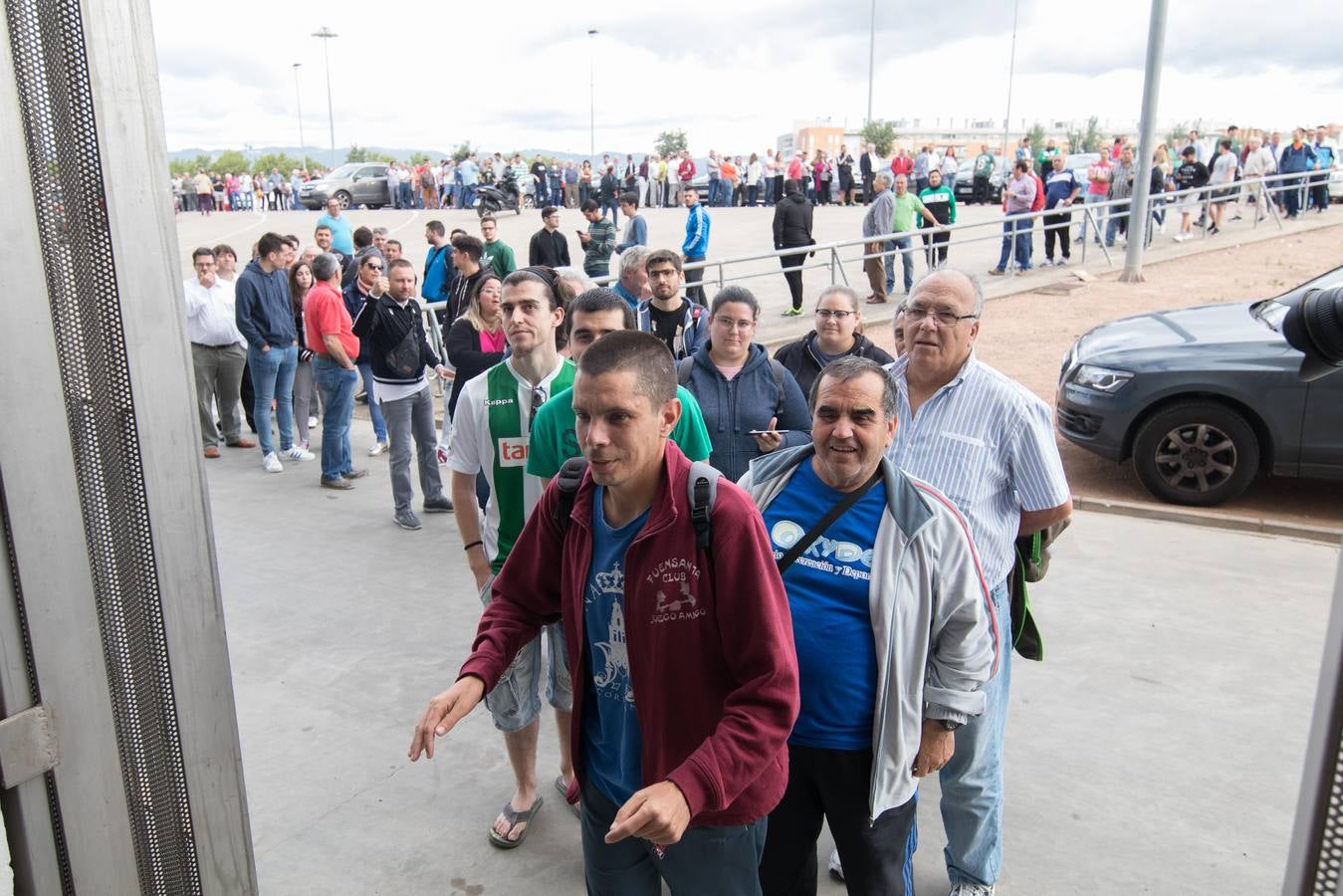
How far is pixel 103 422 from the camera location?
6.16 ft

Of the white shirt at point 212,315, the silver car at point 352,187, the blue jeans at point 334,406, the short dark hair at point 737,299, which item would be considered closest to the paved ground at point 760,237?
the silver car at point 352,187

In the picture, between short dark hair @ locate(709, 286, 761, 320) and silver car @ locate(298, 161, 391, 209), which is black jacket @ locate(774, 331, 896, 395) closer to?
short dark hair @ locate(709, 286, 761, 320)

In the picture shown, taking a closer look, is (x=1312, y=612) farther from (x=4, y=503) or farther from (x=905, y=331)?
(x=4, y=503)

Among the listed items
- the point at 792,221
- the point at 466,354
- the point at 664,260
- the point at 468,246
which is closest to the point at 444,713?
the point at 466,354

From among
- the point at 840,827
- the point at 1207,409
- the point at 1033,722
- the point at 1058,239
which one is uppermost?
the point at 1058,239

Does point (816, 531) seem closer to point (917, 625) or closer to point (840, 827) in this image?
point (917, 625)

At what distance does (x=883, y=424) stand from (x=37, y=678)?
6.22 ft

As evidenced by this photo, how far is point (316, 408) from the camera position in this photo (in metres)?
11.5

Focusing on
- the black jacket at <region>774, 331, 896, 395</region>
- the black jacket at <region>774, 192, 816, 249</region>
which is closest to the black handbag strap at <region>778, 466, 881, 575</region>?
the black jacket at <region>774, 331, 896, 395</region>

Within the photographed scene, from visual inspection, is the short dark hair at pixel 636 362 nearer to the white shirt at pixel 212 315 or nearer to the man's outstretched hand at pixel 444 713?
the man's outstretched hand at pixel 444 713

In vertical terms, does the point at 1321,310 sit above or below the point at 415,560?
above

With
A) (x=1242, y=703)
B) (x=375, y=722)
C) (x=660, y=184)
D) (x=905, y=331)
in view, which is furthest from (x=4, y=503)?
(x=660, y=184)

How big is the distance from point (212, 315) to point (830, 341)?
21.0 feet

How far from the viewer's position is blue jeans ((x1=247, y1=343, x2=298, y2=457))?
350 inches
